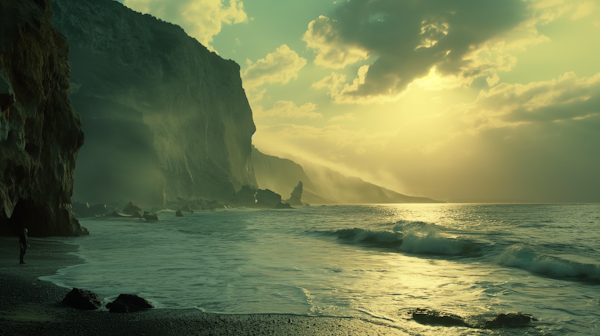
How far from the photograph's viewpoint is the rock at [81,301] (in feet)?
20.8

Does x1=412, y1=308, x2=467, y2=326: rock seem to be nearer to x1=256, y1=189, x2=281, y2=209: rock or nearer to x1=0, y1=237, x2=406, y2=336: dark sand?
x1=0, y1=237, x2=406, y2=336: dark sand

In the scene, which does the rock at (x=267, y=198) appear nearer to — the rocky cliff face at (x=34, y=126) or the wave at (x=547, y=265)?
the rocky cliff face at (x=34, y=126)

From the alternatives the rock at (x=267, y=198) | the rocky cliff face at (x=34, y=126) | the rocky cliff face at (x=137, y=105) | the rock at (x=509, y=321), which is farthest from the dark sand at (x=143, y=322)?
the rock at (x=267, y=198)

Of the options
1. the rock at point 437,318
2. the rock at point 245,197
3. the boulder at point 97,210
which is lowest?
the boulder at point 97,210

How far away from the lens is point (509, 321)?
20.5 ft

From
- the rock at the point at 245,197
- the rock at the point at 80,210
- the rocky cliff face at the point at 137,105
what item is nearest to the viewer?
the rock at the point at 80,210

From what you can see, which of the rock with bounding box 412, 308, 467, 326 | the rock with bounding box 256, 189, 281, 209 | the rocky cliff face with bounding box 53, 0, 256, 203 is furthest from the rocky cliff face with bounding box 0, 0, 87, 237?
the rock with bounding box 256, 189, 281, 209

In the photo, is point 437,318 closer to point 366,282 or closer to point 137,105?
point 366,282

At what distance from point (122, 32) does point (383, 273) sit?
6706 centimetres

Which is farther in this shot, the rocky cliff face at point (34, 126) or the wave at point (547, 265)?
the rocky cliff face at point (34, 126)

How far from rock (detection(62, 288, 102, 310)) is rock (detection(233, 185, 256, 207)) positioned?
86.7 metres

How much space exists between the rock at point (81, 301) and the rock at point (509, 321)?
6996 mm

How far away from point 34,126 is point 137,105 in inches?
1974

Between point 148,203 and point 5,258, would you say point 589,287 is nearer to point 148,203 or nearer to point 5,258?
point 5,258
